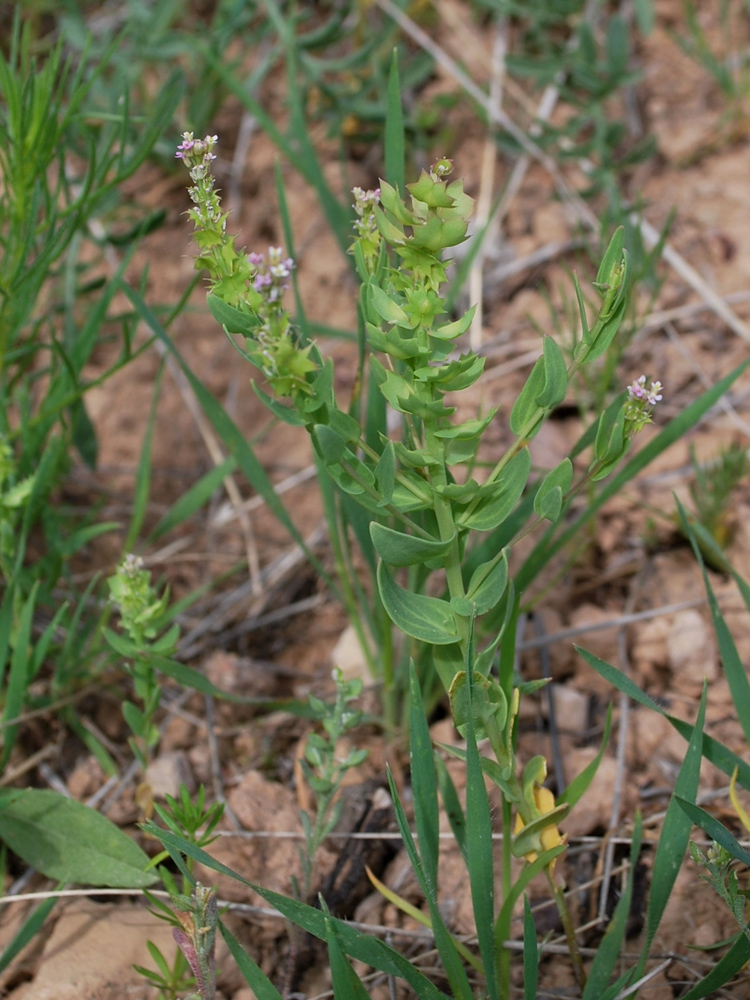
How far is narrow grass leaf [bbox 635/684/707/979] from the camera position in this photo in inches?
46.8

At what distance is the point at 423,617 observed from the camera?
1130 millimetres

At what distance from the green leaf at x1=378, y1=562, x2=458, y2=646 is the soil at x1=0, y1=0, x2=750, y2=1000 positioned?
49 cm

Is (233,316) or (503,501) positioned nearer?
(233,316)

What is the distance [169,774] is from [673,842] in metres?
0.89

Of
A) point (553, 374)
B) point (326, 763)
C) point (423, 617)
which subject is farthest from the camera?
point (326, 763)

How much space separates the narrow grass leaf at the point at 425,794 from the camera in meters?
1.13

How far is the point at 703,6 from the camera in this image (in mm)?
2936

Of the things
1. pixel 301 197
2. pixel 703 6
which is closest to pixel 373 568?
pixel 301 197

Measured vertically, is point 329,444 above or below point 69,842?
above

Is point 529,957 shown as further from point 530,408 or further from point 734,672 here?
point 530,408

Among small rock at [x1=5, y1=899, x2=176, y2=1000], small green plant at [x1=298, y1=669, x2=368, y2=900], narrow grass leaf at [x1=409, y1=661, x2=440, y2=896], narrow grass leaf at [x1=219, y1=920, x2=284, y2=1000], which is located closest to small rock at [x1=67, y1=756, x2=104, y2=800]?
small rock at [x1=5, y1=899, x2=176, y2=1000]

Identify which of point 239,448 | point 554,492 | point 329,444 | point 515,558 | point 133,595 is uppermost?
point 329,444

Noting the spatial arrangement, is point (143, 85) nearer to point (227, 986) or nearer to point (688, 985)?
point (227, 986)

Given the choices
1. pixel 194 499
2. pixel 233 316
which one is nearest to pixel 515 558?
pixel 194 499
